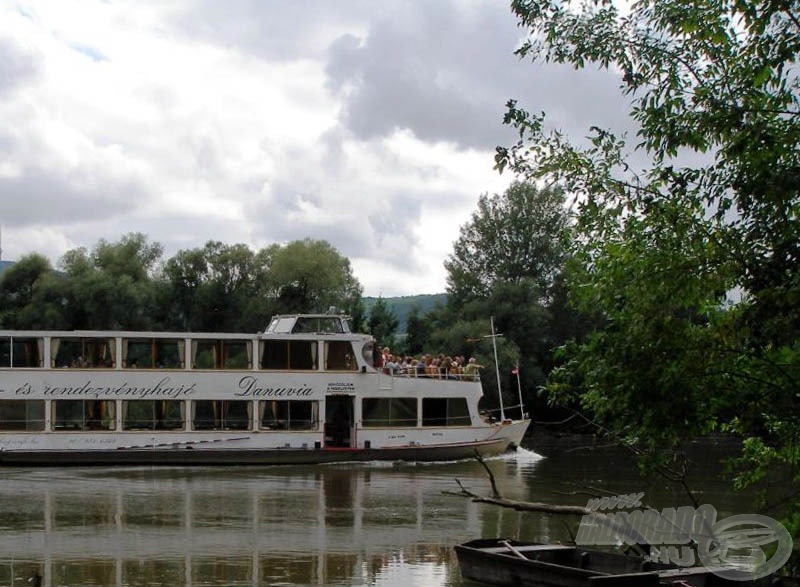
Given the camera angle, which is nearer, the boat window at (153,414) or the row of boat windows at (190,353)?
the row of boat windows at (190,353)

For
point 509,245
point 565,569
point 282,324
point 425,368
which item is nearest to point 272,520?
point 565,569

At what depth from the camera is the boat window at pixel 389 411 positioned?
120 ft

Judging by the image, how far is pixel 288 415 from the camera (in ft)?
118

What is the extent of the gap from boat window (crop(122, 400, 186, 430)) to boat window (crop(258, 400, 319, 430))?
241 centimetres

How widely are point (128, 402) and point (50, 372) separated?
2396 millimetres

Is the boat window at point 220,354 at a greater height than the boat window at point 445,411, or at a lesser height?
greater

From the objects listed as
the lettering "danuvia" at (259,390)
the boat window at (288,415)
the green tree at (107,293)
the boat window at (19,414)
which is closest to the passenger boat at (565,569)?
the lettering "danuvia" at (259,390)

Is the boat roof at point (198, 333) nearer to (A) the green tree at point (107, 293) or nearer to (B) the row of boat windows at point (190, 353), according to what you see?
(B) the row of boat windows at point (190, 353)

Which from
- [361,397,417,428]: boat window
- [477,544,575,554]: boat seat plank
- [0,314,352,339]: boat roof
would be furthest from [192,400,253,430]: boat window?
[477,544,575,554]: boat seat plank

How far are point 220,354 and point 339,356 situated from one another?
3595 millimetres

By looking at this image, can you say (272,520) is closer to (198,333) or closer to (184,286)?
(198,333)

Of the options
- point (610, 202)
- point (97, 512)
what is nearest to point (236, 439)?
point (97, 512)

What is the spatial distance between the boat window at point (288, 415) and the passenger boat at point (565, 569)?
21014mm

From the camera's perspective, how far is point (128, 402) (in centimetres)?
3475
